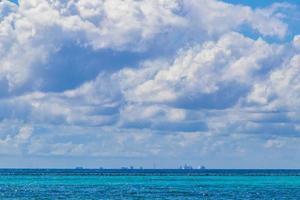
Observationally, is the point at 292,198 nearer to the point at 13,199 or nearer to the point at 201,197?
the point at 201,197

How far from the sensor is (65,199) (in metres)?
98.5

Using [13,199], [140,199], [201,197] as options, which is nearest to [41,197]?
[13,199]

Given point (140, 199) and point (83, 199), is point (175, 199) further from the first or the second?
point (83, 199)

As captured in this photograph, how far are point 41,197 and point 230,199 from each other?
89.2ft

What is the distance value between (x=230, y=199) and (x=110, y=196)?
59.5 ft

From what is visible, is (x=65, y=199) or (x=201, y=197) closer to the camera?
(x=65, y=199)

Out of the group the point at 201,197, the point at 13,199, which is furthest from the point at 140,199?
the point at 13,199

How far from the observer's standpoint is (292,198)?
105m

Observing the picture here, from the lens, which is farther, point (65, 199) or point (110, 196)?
point (110, 196)

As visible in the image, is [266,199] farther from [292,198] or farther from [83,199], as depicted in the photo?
[83,199]

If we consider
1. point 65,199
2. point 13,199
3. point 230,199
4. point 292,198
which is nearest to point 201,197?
point 230,199

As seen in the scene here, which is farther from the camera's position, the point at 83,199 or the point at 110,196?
the point at 110,196

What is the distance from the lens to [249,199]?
10125 centimetres

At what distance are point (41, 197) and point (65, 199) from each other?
5327 millimetres
